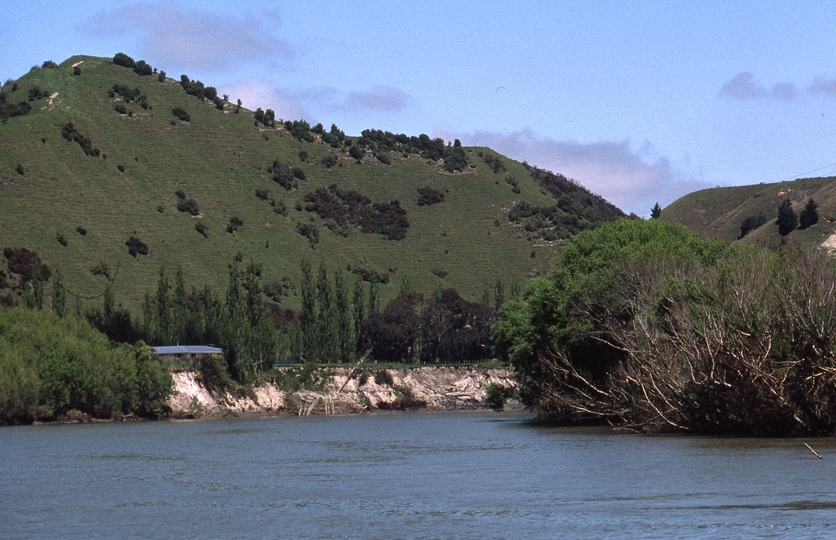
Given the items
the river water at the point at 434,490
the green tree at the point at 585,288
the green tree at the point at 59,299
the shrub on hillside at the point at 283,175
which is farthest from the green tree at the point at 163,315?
Answer: the shrub on hillside at the point at 283,175

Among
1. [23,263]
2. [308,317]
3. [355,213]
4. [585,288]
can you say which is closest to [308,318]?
[308,317]

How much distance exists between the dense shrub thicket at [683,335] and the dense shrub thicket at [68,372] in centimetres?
3848

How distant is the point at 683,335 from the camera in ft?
159

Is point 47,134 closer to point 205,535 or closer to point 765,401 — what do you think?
point 765,401

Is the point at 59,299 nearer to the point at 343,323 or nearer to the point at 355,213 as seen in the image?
the point at 343,323

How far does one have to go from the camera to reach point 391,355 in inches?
5251

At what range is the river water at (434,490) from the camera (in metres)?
25.6

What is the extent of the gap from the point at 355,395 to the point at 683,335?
73433mm

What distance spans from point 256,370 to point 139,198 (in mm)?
41425

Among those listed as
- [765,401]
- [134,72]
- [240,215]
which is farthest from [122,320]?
[134,72]

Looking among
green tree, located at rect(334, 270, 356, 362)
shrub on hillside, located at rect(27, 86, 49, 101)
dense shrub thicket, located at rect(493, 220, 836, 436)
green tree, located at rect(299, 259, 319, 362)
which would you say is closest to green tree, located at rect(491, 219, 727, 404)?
dense shrub thicket, located at rect(493, 220, 836, 436)

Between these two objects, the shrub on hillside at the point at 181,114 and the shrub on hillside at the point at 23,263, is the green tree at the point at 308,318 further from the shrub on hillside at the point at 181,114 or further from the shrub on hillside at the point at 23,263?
the shrub on hillside at the point at 181,114

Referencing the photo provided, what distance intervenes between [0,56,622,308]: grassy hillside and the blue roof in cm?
1045

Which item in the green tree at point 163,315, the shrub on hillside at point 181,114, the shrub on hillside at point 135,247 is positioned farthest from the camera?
the shrub on hillside at point 181,114
